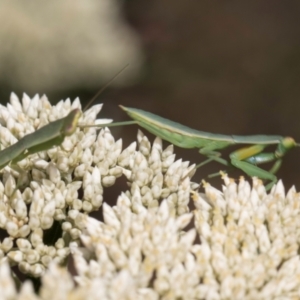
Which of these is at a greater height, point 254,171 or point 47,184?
point 254,171

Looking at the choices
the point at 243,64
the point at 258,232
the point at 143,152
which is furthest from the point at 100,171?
the point at 243,64

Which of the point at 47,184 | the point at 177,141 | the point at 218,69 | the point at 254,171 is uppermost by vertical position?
the point at 218,69

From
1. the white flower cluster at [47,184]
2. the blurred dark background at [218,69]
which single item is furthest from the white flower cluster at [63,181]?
the blurred dark background at [218,69]

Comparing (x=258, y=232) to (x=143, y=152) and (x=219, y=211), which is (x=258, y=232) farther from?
(x=143, y=152)

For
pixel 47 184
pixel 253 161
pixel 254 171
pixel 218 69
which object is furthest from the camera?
pixel 218 69

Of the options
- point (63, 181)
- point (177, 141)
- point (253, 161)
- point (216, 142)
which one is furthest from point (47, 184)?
point (253, 161)

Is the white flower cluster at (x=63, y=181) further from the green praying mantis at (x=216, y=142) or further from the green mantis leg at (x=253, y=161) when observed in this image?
A: the green mantis leg at (x=253, y=161)

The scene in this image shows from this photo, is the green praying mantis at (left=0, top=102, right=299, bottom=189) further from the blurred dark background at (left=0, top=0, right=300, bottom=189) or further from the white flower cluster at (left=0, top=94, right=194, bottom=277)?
the blurred dark background at (left=0, top=0, right=300, bottom=189)

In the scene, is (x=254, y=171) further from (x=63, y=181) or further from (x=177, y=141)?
(x=63, y=181)
